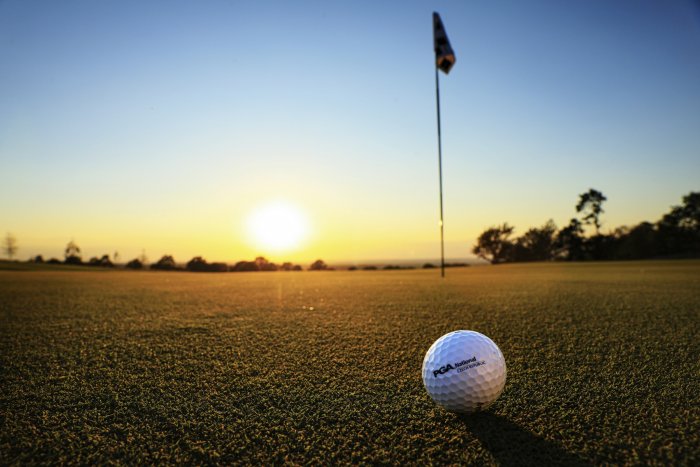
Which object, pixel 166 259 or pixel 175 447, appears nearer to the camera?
pixel 175 447

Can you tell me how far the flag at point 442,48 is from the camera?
473 inches

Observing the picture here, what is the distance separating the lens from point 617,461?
4.92 feet

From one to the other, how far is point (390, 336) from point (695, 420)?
214cm

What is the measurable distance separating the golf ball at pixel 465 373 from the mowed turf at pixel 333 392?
80 millimetres

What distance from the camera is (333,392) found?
2.19 meters

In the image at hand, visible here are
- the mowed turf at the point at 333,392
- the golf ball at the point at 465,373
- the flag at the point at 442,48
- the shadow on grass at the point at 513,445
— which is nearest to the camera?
the shadow on grass at the point at 513,445

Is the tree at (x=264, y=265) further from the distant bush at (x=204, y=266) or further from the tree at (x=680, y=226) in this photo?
the tree at (x=680, y=226)

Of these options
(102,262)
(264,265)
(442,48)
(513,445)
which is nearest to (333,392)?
(513,445)

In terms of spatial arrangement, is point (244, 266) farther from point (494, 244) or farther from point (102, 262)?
point (494, 244)

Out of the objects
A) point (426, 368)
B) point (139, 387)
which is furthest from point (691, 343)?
point (139, 387)

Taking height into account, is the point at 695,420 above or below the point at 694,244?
below

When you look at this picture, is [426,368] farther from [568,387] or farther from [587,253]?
[587,253]

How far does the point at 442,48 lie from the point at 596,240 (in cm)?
4453

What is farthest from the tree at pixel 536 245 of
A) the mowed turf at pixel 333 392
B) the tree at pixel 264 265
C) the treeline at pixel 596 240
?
the mowed turf at pixel 333 392
